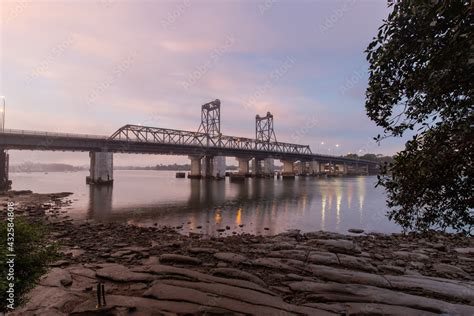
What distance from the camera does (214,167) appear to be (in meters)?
99.0

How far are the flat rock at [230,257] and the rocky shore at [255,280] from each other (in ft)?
0.13

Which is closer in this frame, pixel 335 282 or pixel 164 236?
pixel 335 282

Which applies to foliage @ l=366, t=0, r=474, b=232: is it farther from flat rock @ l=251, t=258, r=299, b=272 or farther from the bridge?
the bridge

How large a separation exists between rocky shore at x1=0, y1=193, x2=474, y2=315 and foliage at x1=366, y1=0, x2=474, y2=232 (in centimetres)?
181

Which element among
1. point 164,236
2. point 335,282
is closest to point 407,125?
point 335,282

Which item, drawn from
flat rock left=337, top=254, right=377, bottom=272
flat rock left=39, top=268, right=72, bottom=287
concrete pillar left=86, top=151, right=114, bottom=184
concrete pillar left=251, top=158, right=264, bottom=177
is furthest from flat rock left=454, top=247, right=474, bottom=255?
concrete pillar left=251, top=158, right=264, bottom=177

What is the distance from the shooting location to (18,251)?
16.4 ft

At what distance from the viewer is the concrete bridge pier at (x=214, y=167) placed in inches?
3883

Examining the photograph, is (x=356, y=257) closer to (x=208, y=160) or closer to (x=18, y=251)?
(x=18, y=251)

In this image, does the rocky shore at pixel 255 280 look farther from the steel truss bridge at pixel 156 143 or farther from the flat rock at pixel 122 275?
the steel truss bridge at pixel 156 143

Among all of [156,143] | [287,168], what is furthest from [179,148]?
[287,168]

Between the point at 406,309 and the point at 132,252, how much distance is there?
1034cm

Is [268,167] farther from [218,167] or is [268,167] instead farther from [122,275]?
[122,275]

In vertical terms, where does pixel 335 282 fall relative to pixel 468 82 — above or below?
below
